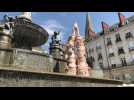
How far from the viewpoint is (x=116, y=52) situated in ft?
132

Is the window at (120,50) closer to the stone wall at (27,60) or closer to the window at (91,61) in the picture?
the window at (91,61)

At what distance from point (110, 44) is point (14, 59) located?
3671 cm

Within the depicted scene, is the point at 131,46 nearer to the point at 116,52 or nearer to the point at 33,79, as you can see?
the point at 116,52

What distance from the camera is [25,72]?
598 centimetres

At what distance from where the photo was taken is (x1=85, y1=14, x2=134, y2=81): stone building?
36.8m

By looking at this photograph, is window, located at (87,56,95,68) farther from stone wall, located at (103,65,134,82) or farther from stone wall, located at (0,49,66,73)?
stone wall, located at (0,49,66,73)

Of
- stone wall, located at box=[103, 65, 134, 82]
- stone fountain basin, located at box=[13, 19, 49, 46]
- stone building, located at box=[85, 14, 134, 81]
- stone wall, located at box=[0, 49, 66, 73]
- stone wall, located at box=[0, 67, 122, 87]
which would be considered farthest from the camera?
stone building, located at box=[85, 14, 134, 81]

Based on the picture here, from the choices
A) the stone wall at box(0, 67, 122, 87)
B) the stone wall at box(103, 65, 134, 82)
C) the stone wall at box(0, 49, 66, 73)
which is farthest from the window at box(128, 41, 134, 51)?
the stone wall at box(0, 67, 122, 87)

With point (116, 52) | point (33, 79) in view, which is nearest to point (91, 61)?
point (116, 52)

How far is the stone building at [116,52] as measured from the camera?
121ft

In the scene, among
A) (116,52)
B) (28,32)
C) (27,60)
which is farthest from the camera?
(116,52)

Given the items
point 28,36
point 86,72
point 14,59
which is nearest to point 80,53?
point 86,72

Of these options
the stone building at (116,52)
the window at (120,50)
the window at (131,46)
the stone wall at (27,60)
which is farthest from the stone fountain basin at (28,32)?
the window at (120,50)
